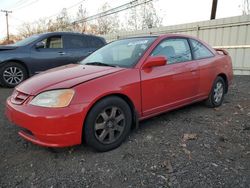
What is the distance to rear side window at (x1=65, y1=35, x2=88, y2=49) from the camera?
8.20m

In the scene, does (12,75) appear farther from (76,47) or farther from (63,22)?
(63,22)

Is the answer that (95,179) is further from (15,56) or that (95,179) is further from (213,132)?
(15,56)

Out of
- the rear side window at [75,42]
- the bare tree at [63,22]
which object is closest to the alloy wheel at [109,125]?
the rear side window at [75,42]

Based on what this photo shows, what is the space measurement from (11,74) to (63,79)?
4.74 meters

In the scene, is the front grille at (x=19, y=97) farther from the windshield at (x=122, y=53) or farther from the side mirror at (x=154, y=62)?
the side mirror at (x=154, y=62)

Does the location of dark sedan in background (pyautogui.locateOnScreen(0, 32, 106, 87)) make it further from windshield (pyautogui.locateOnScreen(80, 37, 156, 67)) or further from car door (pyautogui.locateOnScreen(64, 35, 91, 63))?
windshield (pyautogui.locateOnScreen(80, 37, 156, 67))

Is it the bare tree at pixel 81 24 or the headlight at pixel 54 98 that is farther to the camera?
the bare tree at pixel 81 24

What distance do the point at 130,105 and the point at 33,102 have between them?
1.24m

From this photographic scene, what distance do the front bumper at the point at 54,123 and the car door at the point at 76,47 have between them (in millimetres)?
5302

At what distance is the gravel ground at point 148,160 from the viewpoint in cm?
264

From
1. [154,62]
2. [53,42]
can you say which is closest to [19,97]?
[154,62]

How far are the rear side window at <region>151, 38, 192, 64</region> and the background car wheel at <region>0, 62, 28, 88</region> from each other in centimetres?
483

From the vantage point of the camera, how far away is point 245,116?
4.62 m

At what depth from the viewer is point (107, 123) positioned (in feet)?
10.6
